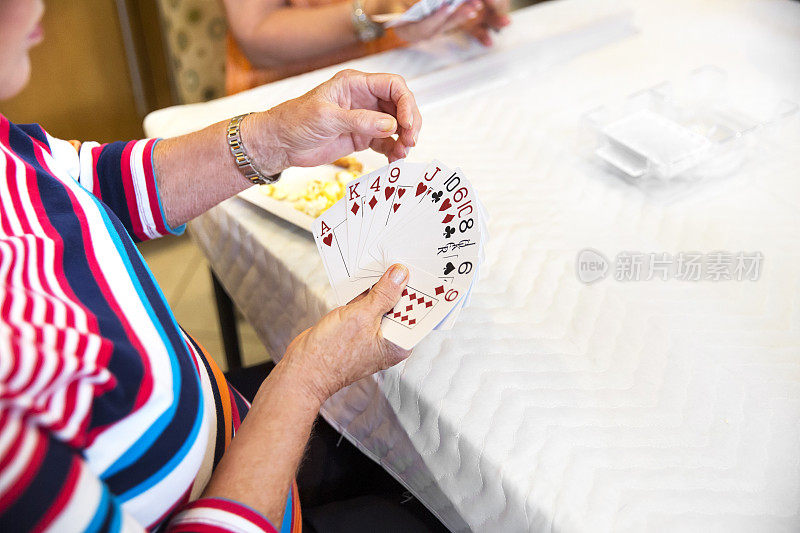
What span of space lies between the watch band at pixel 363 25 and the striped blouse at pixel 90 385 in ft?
2.90

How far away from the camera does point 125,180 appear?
3.34 feet

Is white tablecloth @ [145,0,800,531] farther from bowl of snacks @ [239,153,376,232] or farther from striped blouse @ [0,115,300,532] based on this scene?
striped blouse @ [0,115,300,532]

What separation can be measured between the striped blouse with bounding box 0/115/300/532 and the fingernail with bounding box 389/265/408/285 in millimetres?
258

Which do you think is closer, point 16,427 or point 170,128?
point 16,427

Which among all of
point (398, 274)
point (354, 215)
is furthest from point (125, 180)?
point (398, 274)

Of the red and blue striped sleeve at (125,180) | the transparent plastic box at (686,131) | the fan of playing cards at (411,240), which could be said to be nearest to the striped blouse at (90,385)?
the red and blue striped sleeve at (125,180)

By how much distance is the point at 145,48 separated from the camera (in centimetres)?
238

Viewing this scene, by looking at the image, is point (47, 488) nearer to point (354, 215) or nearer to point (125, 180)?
point (354, 215)

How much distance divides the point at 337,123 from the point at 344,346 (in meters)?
0.35

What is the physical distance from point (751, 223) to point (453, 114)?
0.59m

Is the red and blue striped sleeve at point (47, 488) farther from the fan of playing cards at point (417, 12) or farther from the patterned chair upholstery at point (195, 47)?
the patterned chair upholstery at point (195, 47)

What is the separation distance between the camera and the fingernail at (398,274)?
81 cm

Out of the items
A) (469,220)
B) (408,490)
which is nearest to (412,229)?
(469,220)

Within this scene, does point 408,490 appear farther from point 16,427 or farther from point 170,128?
point 170,128
